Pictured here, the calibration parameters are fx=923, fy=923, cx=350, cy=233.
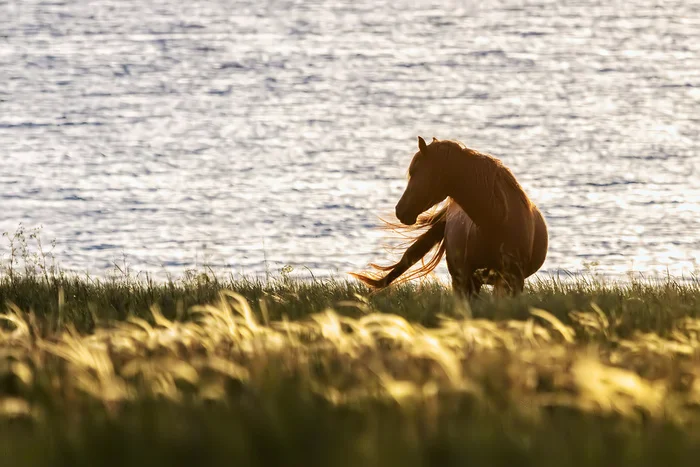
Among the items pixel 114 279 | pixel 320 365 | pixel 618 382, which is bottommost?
pixel 114 279

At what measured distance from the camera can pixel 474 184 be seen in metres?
7.52

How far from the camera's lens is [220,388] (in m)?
2.20

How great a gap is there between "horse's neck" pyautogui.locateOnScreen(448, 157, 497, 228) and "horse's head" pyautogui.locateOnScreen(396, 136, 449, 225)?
0.10 m

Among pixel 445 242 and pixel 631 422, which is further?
pixel 445 242

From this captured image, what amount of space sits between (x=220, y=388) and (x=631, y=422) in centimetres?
94

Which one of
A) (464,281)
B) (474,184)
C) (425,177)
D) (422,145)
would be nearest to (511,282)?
(464,281)

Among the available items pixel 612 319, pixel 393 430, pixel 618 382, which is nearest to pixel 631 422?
pixel 618 382

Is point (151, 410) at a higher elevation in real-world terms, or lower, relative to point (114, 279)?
higher

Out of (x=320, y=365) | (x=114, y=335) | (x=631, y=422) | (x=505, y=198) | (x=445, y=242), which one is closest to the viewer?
(x=631, y=422)

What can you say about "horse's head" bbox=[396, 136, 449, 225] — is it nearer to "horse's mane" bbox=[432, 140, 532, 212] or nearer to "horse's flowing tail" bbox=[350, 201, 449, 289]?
"horse's mane" bbox=[432, 140, 532, 212]

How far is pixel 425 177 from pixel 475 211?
51 centimetres

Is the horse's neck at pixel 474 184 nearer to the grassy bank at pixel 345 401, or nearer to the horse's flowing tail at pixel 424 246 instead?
the horse's flowing tail at pixel 424 246

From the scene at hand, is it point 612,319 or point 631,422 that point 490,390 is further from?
point 612,319

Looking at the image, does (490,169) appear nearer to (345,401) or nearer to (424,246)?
(424,246)
